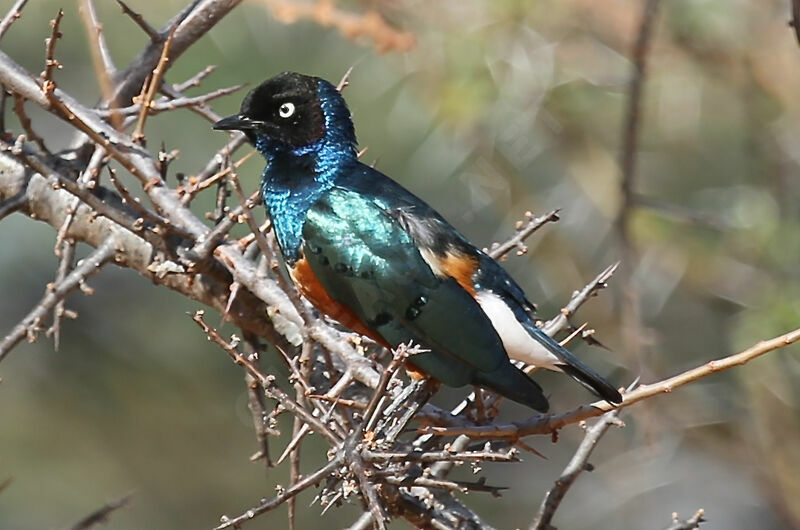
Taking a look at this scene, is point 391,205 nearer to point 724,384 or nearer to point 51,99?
point 51,99

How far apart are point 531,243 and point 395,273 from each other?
322 cm

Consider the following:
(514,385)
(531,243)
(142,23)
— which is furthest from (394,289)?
(531,243)

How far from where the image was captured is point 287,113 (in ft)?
11.5

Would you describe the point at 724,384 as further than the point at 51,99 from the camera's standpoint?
Yes

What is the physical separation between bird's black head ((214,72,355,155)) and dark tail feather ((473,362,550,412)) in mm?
997

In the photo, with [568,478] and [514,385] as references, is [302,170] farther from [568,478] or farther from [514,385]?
[568,478]

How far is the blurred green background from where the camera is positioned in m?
6.12

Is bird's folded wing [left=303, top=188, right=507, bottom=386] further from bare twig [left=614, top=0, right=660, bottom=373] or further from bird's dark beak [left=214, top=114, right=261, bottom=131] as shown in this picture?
bare twig [left=614, top=0, right=660, bottom=373]

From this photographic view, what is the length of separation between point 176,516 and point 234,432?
0.69 meters

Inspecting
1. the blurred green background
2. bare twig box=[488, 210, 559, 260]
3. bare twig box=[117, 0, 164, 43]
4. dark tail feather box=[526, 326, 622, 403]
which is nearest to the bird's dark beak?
bare twig box=[117, 0, 164, 43]

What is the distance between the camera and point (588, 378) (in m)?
2.79

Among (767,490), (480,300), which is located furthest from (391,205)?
(767,490)

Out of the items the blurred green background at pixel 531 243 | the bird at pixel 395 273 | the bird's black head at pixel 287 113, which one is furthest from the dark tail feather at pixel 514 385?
the blurred green background at pixel 531 243

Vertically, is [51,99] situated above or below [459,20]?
below
